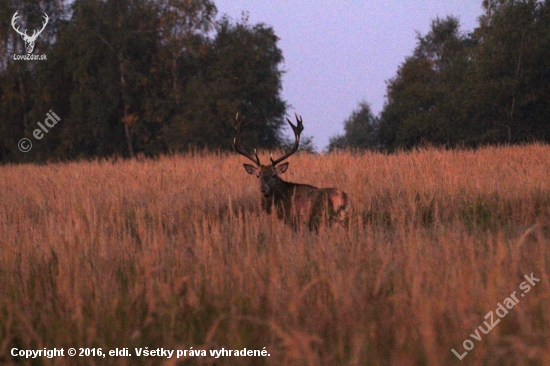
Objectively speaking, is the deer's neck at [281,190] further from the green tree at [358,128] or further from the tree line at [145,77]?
the green tree at [358,128]

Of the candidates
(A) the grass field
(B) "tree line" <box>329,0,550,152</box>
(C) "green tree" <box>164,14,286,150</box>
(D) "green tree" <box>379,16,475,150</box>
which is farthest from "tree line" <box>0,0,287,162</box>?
(A) the grass field

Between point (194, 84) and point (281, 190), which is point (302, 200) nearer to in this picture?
point (281, 190)

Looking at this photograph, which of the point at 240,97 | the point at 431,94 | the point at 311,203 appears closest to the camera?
the point at 311,203

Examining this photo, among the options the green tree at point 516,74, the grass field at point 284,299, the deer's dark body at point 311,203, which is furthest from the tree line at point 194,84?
the grass field at point 284,299

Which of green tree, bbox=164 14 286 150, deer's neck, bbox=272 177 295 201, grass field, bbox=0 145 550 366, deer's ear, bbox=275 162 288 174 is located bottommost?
grass field, bbox=0 145 550 366

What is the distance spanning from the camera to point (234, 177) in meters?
12.0

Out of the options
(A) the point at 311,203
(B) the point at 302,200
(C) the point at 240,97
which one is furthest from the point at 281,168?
(C) the point at 240,97

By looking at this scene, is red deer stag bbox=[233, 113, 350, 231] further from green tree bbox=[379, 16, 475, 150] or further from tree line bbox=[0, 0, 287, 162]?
green tree bbox=[379, 16, 475, 150]

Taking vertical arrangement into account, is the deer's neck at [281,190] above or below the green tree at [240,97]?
below

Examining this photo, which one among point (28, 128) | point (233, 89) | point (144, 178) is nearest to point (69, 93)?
point (28, 128)

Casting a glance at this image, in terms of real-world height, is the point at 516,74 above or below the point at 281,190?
above

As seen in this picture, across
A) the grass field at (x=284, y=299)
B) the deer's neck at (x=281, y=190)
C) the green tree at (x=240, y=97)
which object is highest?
the green tree at (x=240, y=97)

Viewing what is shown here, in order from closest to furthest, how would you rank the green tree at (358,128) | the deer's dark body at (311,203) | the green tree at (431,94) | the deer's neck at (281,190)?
the deer's dark body at (311,203)
the deer's neck at (281,190)
the green tree at (431,94)
the green tree at (358,128)

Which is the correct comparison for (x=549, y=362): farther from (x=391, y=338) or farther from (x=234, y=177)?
(x=234, y=177)
